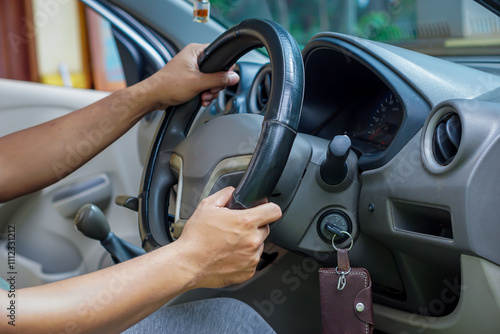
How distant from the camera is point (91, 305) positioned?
0.65 meters

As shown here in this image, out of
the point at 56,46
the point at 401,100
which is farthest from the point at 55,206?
the point at 56,46

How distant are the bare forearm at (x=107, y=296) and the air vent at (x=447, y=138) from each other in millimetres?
405

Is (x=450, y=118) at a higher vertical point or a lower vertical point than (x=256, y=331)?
higher

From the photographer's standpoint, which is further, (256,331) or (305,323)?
(305,323)

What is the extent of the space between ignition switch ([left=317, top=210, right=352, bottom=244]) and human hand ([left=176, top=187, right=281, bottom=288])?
0.77 ft

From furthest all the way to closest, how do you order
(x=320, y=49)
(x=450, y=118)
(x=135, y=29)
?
(x=135, y=29) < (x=320, y=49) < (x=450, y=118)

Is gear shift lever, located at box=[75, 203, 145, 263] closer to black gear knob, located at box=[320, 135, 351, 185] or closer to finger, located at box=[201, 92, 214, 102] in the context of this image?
finger, located at box=[201, 92, 214, 102]

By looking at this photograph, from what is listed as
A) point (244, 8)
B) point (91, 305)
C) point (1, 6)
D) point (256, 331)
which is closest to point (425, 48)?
point (244, 8)

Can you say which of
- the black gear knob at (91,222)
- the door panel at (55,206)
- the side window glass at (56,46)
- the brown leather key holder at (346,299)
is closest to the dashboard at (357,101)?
the brown leather key holder at (346,299)

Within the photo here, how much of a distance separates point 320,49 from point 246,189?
0.49 meters

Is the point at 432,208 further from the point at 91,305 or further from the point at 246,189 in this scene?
the point at 91,305

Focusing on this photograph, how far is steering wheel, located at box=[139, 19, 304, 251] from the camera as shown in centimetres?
69

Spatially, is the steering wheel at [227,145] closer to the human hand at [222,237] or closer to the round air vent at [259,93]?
the human hand at [222,237]

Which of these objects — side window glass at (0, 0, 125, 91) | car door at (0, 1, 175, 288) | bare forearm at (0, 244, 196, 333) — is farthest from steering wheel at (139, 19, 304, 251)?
side window glass at (0, 0, 125, 91)
